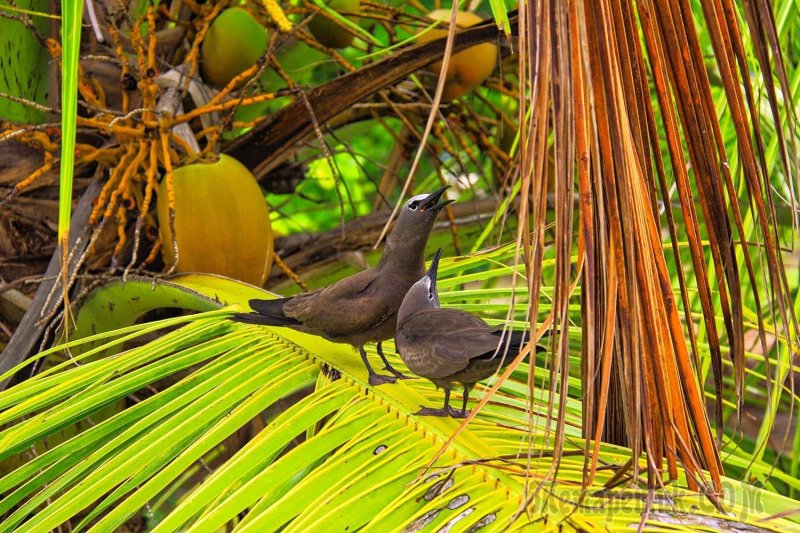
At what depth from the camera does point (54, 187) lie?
152cm

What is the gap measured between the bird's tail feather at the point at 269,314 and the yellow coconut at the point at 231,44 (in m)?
0.53

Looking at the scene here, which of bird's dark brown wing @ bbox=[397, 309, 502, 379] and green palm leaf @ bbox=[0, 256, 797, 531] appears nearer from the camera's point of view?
green palm leaf @ bbox=[0, 256, 797, 531]

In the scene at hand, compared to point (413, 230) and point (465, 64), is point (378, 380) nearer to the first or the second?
point (413, 230)

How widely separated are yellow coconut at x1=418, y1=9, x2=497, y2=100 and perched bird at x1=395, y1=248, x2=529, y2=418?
67 cm

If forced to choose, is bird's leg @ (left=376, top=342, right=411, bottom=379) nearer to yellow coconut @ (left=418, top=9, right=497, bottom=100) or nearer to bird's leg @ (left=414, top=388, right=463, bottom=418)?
bird's leg @ (left=414, top=388, right=463, bottom=418)

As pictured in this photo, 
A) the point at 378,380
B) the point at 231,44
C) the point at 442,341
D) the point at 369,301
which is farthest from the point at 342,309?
the point at 231,44

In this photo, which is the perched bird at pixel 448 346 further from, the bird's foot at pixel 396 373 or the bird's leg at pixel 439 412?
the bird's foot at pixel 396 373

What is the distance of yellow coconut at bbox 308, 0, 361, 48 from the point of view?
1.56 metres

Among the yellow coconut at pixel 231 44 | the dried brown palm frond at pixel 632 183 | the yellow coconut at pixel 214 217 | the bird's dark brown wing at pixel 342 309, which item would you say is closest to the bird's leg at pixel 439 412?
the bird's dark brown wing at pixel 342 309

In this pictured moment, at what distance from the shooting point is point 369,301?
122 centimetres

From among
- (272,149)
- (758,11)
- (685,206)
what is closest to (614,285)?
(685,206)

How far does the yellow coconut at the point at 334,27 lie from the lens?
5.12 ft

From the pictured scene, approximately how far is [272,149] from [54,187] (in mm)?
386

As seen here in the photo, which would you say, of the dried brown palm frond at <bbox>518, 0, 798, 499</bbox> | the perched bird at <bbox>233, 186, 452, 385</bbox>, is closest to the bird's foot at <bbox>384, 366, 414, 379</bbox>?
the perched bird at <bbox>233, 186, 452, 385</bbox>
